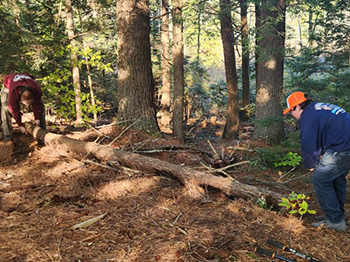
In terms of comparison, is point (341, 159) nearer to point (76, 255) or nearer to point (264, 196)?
point (264, 196)

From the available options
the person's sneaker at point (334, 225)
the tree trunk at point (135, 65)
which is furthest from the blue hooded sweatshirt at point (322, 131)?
the tree trunk at point (135, 65)

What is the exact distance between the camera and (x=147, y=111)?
677 cm

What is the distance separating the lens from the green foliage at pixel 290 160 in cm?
605

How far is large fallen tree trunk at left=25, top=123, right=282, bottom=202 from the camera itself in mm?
3631

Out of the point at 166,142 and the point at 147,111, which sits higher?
the point at 147,111

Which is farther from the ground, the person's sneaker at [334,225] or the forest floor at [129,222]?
the forest floor at [129,222]

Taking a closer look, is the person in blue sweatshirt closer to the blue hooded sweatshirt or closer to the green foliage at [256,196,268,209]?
the blue hooded sweatshirt

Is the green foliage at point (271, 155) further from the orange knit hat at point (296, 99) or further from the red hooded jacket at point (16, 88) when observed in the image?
the red hooded jacket at point (16, 88)

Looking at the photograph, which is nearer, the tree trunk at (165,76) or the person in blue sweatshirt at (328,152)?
the person in blue sweatshirt at (328,152)

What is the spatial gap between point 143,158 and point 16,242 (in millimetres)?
2263

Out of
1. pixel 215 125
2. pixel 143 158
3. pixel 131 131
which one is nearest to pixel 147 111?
pixel 131 131

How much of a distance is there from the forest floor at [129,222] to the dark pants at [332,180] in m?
0.26

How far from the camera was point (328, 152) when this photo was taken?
323 centimetres

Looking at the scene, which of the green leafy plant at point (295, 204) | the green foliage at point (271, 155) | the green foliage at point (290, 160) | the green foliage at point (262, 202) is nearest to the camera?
the green leafy plant at point (295, 204)
